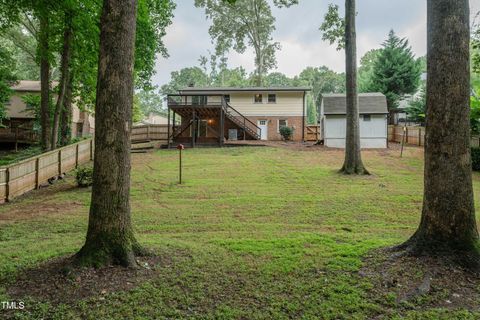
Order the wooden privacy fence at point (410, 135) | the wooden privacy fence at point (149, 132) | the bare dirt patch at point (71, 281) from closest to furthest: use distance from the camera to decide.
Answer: the bare dirt patch at point (71, 281) < the wooden privacy fence at point (410, 135) < the wooden privacy fence at point (149, 132)

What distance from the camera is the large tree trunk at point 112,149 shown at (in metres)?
3.95

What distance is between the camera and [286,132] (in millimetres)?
26641

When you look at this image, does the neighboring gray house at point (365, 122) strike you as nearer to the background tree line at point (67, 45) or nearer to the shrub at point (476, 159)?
the shrub at point (476, 159)

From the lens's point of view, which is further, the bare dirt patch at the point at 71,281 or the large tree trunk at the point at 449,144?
the large tree trunk at the point at 449,144

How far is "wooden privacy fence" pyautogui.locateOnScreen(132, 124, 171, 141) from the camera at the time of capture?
95.7 feet

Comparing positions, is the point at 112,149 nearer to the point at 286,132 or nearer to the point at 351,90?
the point at 351,90

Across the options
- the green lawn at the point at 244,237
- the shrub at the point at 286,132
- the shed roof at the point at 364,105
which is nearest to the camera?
the green lawn at the point at 244,237

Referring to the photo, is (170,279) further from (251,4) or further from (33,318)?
(251,4)

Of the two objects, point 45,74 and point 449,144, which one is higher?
point 45,74

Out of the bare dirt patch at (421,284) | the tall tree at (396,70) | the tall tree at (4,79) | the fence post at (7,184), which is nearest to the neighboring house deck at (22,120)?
the tall tree at (4,79)

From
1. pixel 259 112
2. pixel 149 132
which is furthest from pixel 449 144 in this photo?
pixel 149 132

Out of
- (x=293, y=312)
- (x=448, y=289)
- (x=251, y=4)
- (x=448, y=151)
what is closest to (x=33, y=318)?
(x=293, y=312)

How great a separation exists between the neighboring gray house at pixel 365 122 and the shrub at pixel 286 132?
436 centimetres

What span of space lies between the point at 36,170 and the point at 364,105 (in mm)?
20440
